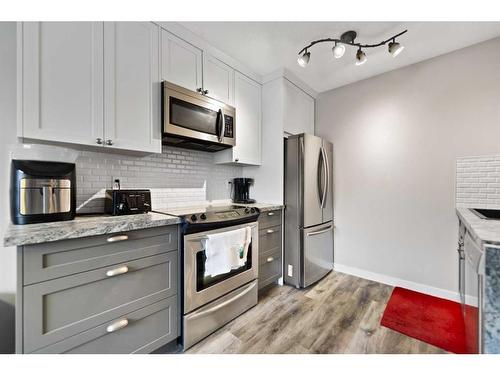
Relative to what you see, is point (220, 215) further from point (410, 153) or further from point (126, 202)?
point (410, 153)

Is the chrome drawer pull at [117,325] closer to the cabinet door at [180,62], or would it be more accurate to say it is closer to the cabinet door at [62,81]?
the cabinet door at [62,81]

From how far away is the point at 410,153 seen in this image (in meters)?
2.34

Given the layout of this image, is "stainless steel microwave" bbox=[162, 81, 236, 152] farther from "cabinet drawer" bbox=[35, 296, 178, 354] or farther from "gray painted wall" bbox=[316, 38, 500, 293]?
"gray painted wall" bbox=[316, 38, 500, 293]

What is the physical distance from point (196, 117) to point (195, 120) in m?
0.03

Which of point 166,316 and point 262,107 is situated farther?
point 262,107

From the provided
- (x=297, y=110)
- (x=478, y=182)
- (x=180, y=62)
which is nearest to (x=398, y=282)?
(x=478, y=182)

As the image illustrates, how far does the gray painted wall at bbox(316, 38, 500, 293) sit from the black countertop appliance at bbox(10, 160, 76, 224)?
2.85m

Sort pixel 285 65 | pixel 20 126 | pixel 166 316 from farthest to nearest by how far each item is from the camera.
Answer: pixel 285 65 < pixel 166 316 < pixel 20 126

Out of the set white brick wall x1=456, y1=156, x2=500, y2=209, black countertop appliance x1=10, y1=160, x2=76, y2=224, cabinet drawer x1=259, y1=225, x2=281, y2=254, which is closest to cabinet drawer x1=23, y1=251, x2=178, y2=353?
black countertop appliance x1=10, y1=160, x2=76, y2=224

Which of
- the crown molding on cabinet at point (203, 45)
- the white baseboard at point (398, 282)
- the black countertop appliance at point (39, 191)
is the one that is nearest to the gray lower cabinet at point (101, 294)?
the black countertop appliance at point (39, 191)
